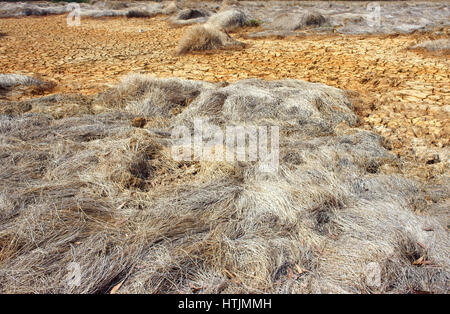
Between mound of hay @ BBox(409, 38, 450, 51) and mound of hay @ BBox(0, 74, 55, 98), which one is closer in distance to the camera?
mound of hay @ BBox(0, 74, 55, 98)

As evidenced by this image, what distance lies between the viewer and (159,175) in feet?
8.02

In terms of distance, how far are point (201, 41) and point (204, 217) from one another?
5202mm

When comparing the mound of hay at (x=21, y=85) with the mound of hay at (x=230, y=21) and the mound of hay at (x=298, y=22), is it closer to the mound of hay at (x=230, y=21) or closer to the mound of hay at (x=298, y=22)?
the mound of hay at (x=230, y=21)

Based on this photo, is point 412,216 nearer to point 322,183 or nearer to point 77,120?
point 322,183

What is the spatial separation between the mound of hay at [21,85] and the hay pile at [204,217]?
1482 millimetres

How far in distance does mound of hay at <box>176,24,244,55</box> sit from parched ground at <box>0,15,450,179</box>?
23 centimetres

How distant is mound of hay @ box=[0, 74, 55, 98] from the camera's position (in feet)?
13.9

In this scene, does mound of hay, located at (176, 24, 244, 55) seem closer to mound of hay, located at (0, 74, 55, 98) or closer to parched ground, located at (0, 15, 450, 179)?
parched ground, located at (0, 15, 450, 179)

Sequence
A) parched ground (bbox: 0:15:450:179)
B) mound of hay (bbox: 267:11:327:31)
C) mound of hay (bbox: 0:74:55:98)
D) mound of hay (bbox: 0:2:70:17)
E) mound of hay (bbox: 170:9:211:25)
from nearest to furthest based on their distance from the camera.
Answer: parched ground (bbox: 0:15:450:179) → mound of hay (bbox: 0:74:55:98) → mound of hay (bbox: 267:11:327:31) → mound of hay (bbox: 170:9:211:25) → mound of hay (bbox: 0:2:70:17)

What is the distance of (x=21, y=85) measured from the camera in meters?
4.40

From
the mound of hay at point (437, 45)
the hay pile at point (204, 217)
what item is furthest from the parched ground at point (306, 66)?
the hay pile at point (204, 217)

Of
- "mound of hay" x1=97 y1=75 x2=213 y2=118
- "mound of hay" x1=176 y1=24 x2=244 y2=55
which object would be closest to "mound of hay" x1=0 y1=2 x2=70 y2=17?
"mound of hay" x1=176 y1=24 x2=244 y2=55
